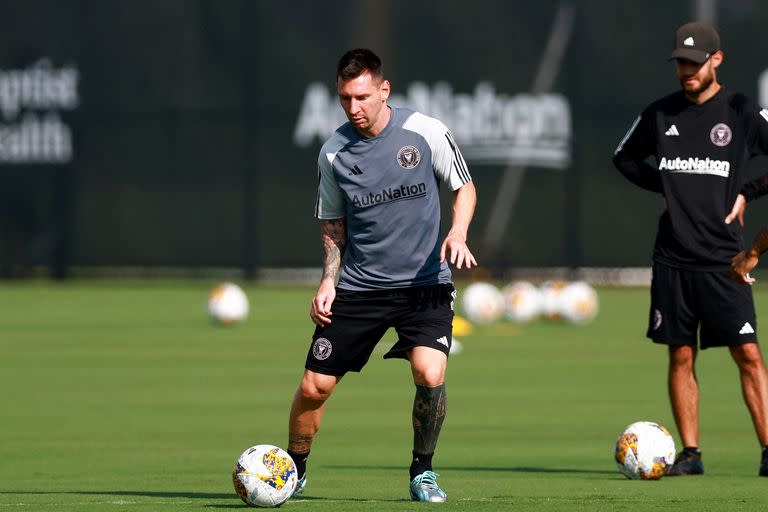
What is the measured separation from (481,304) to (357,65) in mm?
12786

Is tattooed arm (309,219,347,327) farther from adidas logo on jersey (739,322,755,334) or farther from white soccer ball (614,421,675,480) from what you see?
adidas logo on jersey (739,322,755,334)

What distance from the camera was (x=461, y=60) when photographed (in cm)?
2750

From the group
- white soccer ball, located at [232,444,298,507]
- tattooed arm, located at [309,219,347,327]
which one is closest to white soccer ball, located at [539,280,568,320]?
tattooed arm, located at [309,219,347,327]

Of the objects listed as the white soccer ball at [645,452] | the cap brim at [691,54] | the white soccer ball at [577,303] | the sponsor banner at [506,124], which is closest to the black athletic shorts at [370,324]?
the white soccer ball at [645,452]

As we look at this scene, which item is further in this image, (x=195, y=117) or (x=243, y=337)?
(x=195, y=117)

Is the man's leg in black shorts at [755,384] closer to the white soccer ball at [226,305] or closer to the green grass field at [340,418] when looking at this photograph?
the green grass field at [340,418]

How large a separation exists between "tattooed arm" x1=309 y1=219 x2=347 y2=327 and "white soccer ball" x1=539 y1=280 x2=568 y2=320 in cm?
1240

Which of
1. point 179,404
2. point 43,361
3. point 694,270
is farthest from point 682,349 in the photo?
point 43,361

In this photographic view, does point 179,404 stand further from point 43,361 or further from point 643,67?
point 643,67

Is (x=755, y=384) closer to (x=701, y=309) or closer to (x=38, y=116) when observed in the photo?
(x=701, y=309)

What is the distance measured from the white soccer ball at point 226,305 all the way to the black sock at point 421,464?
12.4 meters

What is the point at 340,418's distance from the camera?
12438mm

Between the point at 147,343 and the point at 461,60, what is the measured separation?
34.7ft

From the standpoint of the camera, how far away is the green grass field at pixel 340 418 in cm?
863
